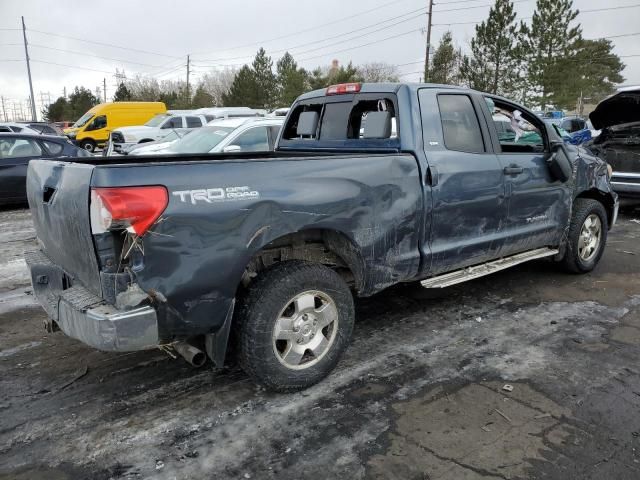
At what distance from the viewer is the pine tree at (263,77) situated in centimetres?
4881

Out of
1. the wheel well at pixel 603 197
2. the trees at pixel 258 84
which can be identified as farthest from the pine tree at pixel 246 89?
the wheel well at pixel 603 197

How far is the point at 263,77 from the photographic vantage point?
48.8 metres

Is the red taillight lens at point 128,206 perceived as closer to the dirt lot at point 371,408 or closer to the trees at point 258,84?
the dirt lot at point 371,408

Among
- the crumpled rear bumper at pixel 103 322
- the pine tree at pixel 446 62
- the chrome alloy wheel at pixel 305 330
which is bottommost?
the chrome alloy wheel at pixel 305 330

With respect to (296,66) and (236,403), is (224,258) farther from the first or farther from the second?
(296,66)

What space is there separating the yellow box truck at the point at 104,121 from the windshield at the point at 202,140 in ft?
56.4

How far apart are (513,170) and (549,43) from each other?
118ft

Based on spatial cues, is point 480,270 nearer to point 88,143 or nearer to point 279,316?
point 279,316

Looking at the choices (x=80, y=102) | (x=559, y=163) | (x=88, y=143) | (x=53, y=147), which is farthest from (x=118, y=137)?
(x=80, y=102)

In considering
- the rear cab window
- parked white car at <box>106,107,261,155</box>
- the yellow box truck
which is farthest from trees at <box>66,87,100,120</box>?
the rear cab window

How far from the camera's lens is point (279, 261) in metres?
3.41

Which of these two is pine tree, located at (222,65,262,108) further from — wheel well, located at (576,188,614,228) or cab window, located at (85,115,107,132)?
wheel well, located at (576,188,614,228)

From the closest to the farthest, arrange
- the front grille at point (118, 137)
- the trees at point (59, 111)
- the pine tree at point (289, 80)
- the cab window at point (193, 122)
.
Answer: the front grille at point (118, 137)
the cab window at point (193, 122)
the pine tree at point (289, 80)
the trees at point (59, 111)

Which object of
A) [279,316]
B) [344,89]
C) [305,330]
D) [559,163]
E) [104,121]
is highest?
[344,89]
